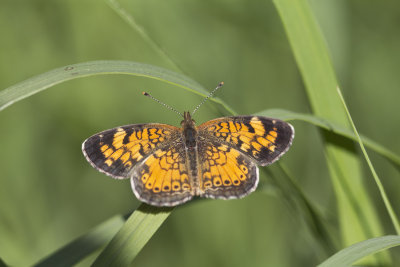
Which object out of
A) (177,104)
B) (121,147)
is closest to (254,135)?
(121,147)

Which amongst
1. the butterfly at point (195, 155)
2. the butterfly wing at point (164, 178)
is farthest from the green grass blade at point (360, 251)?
the butterfly wing at point (164, 178)

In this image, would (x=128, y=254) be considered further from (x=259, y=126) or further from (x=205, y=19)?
(x=205, y=19)

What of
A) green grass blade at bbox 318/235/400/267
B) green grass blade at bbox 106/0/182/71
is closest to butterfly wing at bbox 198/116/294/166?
green grass blade at bbox 106/0/182/71

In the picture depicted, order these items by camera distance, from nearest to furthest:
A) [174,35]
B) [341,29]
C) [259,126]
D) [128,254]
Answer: [128,254] → [259,126] → [341,29] → [174,35]

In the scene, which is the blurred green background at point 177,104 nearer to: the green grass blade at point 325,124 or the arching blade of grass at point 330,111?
the arching blade of grass at point 330,111

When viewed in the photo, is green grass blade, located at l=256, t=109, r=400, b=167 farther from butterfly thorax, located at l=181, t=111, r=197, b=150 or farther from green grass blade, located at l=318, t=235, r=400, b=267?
green grass blade, located at l=318, t=235, r=400, b=267

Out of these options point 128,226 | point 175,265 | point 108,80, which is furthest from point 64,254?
point 108,80
